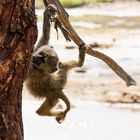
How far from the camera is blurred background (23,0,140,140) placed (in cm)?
1009

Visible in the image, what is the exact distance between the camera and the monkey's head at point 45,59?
261 inches

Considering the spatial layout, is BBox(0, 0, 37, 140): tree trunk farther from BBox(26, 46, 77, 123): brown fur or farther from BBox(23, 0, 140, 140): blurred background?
BBox(23, 0, 140, 140): blurred background

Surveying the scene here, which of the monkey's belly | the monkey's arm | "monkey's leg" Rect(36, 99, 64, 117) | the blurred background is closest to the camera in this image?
the monkey's arm

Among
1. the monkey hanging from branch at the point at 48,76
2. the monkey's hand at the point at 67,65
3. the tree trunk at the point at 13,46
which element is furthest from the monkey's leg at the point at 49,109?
the tree trunk at the point at 13,46

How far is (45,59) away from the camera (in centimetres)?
669

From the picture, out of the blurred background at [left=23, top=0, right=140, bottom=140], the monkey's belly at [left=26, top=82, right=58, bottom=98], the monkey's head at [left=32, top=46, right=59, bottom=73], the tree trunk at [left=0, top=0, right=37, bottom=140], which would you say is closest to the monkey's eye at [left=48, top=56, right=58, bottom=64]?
the monkey's head at [left=32, top=46, right=59, bottom=73]

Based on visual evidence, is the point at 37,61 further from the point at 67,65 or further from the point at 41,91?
the point at 67,65

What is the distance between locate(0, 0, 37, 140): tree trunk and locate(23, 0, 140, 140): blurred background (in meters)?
5.81

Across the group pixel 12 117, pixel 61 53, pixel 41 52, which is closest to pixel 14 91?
pixel 12 117

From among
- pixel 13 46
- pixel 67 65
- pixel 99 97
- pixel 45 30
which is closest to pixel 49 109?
pixel 67 65

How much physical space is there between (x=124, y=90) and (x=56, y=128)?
2.69 meters

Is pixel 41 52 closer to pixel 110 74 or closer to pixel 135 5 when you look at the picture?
pixel 110 74

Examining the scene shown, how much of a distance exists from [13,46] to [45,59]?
2.96 meters

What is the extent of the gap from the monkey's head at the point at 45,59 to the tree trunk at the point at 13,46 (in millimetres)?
2778
